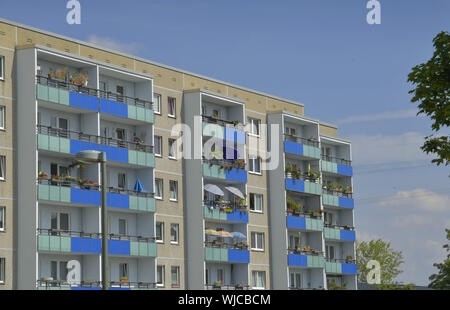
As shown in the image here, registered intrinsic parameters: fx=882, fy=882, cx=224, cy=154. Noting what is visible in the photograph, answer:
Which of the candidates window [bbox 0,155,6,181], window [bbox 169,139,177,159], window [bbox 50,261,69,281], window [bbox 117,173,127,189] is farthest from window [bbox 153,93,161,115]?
window [bbox 0,155,6,181]

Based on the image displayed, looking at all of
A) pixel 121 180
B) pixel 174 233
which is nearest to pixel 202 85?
pixel 174 233

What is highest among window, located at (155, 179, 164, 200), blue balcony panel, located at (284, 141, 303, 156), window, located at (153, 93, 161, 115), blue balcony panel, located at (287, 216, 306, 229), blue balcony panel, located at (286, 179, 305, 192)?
window, located at (153, 93, 161, 115)

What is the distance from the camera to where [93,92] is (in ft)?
169

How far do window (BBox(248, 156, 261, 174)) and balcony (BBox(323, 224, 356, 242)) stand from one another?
933 cm

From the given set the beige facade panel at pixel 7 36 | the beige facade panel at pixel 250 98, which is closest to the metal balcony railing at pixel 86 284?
the beige facade panel at pixel 7 36

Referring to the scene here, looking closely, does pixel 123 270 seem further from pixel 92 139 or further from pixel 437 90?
pixel 437 90

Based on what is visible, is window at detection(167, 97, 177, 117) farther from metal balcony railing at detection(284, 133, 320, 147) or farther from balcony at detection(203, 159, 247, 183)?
metal balcony railing at detection(284, 133, 320, 147)

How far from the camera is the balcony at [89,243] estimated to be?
46.9 metres

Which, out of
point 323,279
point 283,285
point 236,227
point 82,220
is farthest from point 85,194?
point 323,279

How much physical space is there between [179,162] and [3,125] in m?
15.9

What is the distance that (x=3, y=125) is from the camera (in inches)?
1857

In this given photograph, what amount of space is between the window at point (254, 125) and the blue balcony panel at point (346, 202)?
12909mm

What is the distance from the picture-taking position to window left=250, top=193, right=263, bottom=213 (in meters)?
67.9

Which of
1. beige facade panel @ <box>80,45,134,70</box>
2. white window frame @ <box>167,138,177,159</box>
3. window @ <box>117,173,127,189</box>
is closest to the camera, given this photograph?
beige facade panel @ <box>80,45,134,70</box>
